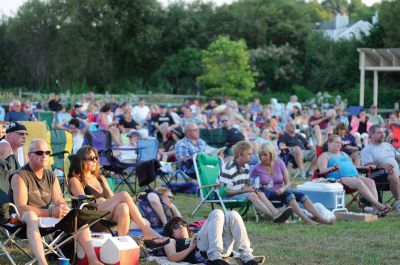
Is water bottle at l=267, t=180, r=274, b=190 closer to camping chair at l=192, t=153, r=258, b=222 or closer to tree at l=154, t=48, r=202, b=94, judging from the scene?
camping chair at l=192, t=153, r=258, b=222

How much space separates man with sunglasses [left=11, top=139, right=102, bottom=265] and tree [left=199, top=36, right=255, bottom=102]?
33.0 meters

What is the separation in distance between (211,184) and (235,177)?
1.22 feet

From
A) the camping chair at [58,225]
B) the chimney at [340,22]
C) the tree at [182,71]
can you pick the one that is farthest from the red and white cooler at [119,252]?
the chimney at [340,22]

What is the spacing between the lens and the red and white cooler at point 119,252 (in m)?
6.57

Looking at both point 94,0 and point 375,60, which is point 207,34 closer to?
point 94,0

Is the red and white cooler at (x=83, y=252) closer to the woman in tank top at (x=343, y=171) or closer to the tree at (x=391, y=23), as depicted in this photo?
the woman in tank top at (x=343, y=171)

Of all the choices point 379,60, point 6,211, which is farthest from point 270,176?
point 379,60

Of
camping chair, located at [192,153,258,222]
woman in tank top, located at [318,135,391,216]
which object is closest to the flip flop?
camping chair, located at [192,153,258,222]

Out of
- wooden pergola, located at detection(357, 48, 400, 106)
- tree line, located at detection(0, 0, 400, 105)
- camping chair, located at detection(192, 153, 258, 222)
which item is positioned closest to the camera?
camping chair, located at detection(192, 153, 258, 222)

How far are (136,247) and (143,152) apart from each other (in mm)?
6487

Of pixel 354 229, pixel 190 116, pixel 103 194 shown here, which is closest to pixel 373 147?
pixel 354 229

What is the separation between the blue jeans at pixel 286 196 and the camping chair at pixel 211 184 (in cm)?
24

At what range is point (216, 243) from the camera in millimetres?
6715

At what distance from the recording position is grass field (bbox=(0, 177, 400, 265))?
24.1 ft
